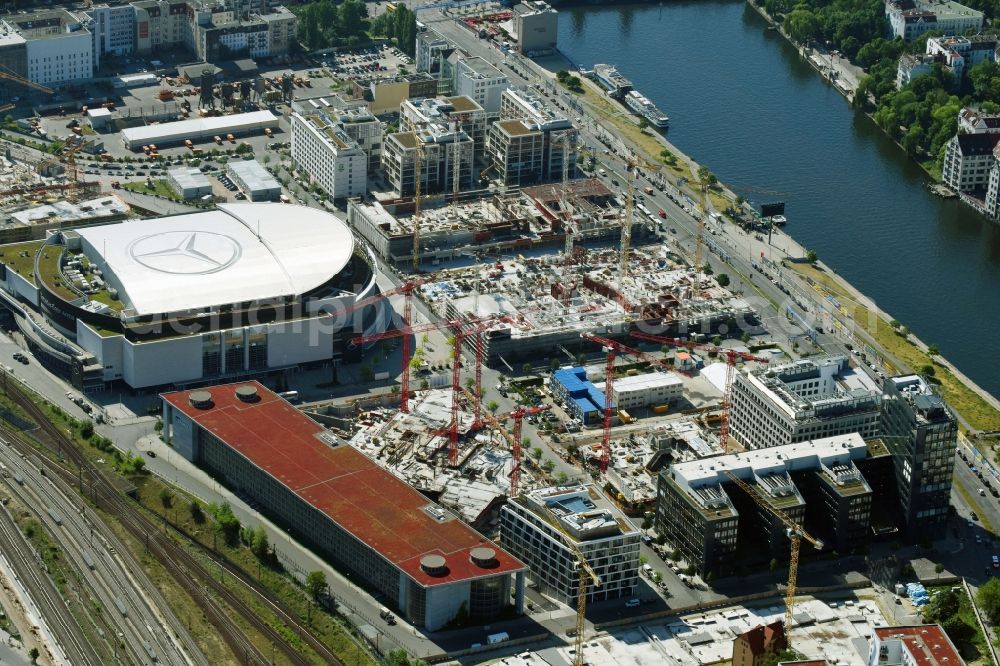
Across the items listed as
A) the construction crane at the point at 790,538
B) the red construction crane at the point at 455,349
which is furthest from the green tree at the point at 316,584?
the construction crane at the point at 790,538

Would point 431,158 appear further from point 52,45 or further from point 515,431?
point 515,431

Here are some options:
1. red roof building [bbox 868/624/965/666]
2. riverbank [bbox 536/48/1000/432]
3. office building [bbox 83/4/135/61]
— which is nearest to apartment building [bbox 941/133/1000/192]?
riverbank [bbox 536/48/1000/432]

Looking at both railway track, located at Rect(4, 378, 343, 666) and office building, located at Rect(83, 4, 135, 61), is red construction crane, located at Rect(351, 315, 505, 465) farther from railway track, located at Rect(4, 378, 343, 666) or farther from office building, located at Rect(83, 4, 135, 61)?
office building, located at Rect(83, 4, 135, 61)

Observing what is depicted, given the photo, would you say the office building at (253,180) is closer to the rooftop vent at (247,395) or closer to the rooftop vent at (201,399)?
the rooftop vent at (247,395)

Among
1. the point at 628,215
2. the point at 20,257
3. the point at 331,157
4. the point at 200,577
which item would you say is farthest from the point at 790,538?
the point at 20,257

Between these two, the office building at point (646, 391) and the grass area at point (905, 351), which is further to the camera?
the grass area at point (905, 351)

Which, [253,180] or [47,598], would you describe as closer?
[47,598]

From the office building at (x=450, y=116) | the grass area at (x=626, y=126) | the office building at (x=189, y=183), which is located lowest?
the office building at (x=189, y=183)
